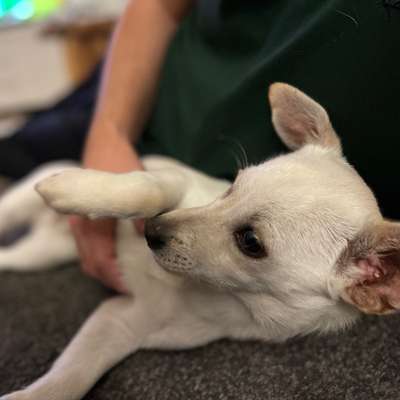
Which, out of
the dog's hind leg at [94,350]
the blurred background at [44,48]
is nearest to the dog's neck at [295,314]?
the dog's hind leg at [94,350]

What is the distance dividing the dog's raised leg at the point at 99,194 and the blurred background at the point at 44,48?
11.4 feet

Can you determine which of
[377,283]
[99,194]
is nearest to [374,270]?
[377,283]

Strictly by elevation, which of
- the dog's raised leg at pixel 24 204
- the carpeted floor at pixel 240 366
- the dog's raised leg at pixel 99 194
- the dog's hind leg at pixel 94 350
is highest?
the dog's raised leg at pixel 99 194

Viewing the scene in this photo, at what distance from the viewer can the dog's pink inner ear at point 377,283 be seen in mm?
884

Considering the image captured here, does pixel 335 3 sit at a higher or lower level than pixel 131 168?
higher

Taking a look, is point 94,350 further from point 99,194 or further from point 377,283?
point 377,283

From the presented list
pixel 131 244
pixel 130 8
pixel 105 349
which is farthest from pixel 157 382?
pixel 130 8

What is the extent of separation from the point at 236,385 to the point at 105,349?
0.98 feet

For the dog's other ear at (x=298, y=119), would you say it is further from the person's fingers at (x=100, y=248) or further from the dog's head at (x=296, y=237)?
the person's fingers at (x=100, y=248)

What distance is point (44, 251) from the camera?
1.56 m

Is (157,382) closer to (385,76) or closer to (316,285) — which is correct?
(316,285)

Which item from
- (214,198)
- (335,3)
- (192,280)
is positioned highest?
(335,3)

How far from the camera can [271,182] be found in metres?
1.00

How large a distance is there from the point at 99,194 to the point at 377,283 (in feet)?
1.85
